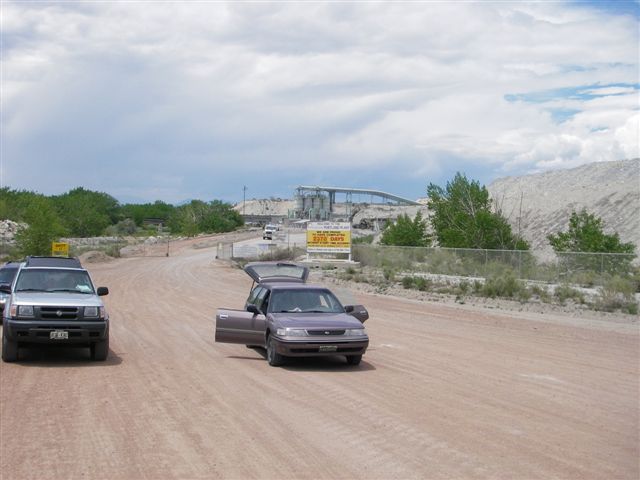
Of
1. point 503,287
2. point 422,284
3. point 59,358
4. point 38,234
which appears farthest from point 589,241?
point 38,234

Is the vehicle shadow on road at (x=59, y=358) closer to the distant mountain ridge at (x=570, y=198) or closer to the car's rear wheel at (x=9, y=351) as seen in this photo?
the car's rear wheel at (x=9, y=351)

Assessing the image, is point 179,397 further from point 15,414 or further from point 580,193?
point 580,193

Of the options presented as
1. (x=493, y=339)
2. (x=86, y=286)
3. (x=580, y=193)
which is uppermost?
(x=580, y=193)

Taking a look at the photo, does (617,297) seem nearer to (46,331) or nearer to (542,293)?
(542,293)

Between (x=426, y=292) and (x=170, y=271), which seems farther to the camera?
(x=170, y=271)

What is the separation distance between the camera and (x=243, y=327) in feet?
52.7

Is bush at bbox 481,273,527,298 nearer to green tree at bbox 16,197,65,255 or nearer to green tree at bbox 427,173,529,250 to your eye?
green tree at bbox 427,173,529,250

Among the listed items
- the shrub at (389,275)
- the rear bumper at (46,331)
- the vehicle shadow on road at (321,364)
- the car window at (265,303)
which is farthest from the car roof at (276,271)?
the shrub at (389,275)

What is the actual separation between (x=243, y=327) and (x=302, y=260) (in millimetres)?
48110

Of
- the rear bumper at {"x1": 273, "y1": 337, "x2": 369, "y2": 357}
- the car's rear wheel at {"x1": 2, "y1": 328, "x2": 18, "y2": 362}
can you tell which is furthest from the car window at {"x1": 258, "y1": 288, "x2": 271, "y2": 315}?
the car's rear wheel at {"x1": 2, "y1": 328, "x2": 18, "y2": 362}

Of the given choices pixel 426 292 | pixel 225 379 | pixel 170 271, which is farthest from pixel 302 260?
pixel 225 379

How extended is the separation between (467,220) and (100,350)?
4999 cm

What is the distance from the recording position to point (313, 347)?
1444 cm

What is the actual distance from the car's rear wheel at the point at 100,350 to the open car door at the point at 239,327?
219 cm
